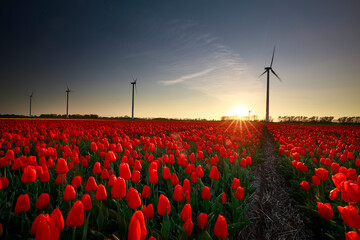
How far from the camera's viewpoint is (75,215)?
5.06ft

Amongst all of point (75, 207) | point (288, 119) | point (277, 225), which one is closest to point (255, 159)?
point (277, 225)

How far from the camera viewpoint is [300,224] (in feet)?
10.4

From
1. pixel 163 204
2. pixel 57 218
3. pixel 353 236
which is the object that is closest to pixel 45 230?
pixel 57 218

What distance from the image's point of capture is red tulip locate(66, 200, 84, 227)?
1520mm

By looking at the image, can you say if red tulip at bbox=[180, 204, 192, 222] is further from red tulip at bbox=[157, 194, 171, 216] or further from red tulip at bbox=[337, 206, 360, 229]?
red tulip at bbox=[337, 206, 360, 229]

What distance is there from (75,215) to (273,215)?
134 inches

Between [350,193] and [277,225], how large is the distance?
1507mm

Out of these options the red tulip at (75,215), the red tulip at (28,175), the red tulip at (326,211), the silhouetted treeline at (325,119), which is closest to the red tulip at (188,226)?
the red tulip at (75,215)

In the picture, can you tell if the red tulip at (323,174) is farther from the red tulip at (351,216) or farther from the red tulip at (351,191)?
the red tulip at (351,216)

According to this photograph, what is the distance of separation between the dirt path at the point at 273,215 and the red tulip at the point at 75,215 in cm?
226

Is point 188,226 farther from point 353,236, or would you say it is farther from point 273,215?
point 273,215

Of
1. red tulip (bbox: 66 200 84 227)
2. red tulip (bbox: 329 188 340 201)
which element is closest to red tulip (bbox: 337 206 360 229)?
red tulip (bbox: 329 188 340 201)

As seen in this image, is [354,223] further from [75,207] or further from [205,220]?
[75,207]

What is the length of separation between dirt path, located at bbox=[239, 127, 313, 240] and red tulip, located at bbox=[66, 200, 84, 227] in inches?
88.9
